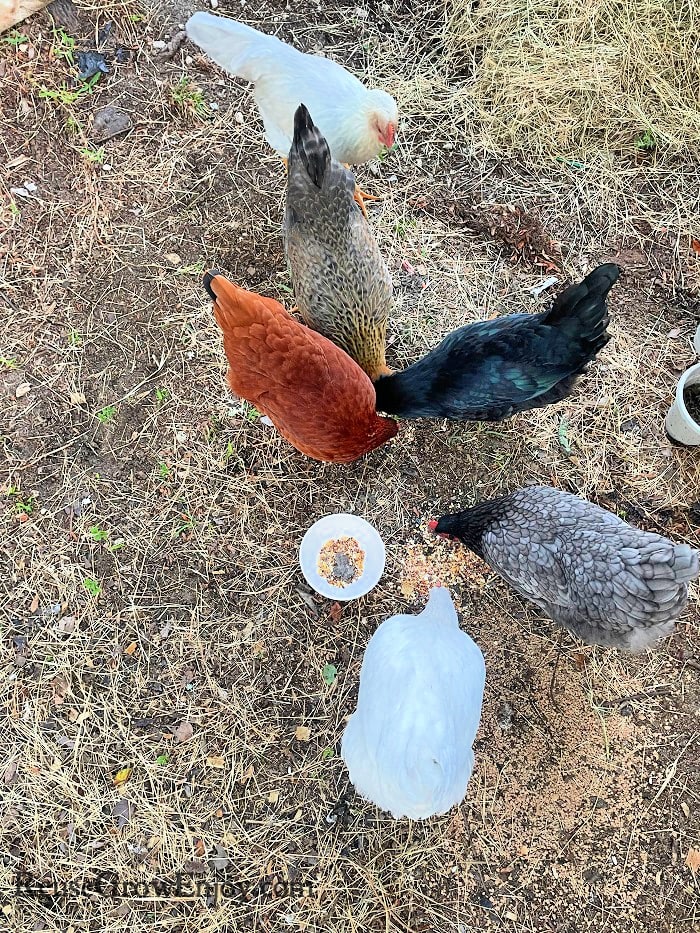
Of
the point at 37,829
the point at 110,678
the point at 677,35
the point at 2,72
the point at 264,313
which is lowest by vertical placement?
the point at 37,829

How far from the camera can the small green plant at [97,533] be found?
9.66 feet

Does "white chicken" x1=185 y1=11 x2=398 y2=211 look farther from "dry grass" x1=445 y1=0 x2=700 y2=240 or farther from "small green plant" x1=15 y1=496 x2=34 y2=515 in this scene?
"small green plant" x1=15 y1=496 x2=34 y2=515

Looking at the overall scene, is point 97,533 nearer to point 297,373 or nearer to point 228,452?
point 228,452

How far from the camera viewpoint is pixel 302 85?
294 cm

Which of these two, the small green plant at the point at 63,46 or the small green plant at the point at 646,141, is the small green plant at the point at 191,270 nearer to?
the small green plant at the point at 63,46

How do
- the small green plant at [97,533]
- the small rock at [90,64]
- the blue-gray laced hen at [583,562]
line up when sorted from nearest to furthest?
1. the blue-gray laced hen at [583,562]
2. the small green plant at [97,533]
3. the small rock at [90,64]

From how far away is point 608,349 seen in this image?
322 centimetres

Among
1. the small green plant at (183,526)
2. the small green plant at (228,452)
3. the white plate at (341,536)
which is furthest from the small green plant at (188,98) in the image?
the white plate at (341,536)

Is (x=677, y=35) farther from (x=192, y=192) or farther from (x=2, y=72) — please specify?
(x=2, y=72)

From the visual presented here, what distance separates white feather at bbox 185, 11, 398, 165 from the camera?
289 centimetres

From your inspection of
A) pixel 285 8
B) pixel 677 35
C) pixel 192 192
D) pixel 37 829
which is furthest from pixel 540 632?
pixel 285 8

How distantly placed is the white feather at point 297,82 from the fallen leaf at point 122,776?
320 cm

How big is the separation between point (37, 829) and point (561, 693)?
2455 millimetres

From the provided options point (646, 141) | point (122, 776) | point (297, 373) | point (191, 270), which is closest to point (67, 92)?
point (191, 270)
